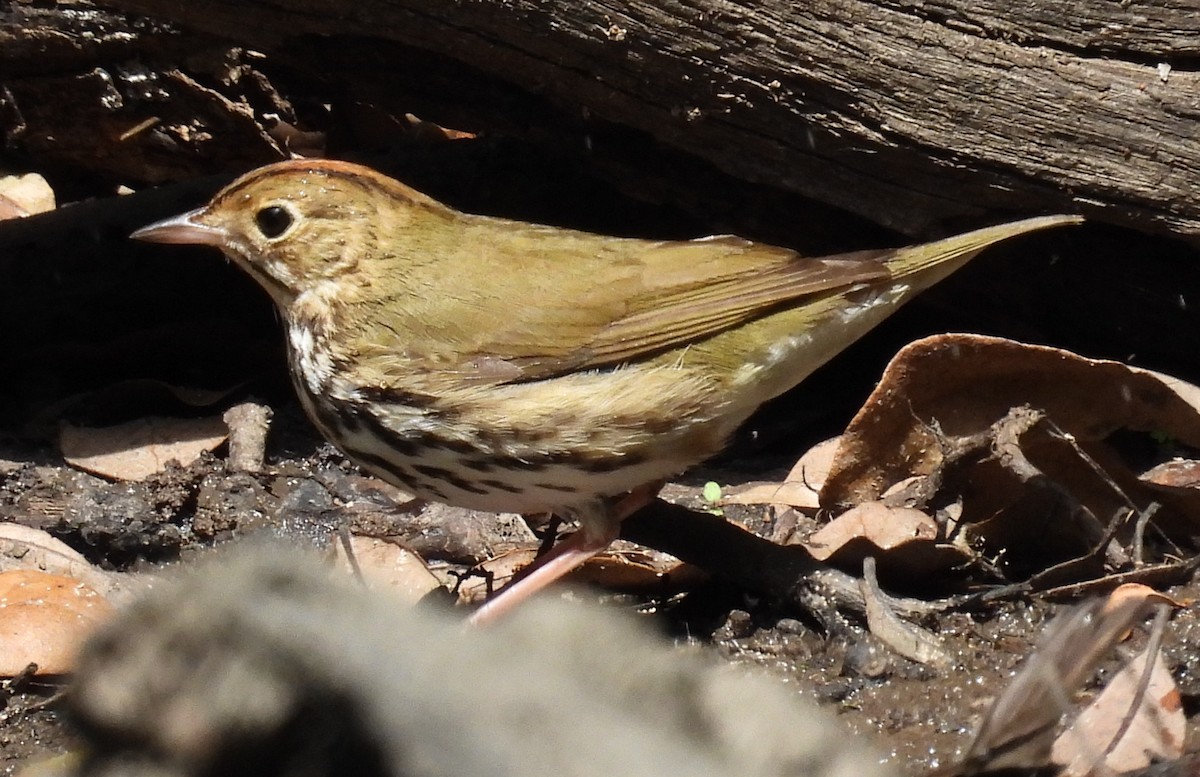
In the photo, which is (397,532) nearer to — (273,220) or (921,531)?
(273,220)

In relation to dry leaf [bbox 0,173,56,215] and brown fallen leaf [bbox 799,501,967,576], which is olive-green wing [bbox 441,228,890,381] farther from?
dry leaf [bbox 0,173,56,215]

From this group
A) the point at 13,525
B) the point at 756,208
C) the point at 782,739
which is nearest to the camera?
the point at 782,739

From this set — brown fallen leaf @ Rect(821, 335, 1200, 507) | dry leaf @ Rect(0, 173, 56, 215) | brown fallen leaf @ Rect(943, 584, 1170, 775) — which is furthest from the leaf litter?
dry leaf @ Rect(0, 173, 56, 215)

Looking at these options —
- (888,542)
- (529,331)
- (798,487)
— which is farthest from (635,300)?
(798,487)

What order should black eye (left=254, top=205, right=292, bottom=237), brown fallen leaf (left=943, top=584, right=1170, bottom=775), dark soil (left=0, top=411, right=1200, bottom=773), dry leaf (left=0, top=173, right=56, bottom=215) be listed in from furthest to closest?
dry leaf (left=0, top=173, right=56, bottom=215) < black eye (left=254, top=205, right=292, bottom=237) < dark soil (left=0, top=411, right=1200, bottom=773) < brown fallen leaf (left=943, top=584, right=1170, bottom=775)

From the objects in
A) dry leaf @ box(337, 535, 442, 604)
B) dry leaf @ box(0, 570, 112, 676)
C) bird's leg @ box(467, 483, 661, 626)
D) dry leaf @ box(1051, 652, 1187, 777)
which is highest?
dry leaf @ box(1051, 652, 1187, 777)

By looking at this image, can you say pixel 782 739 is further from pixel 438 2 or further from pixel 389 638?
pixel 438 2

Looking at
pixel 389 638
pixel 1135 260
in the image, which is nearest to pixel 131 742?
Result: pixel 389 638
